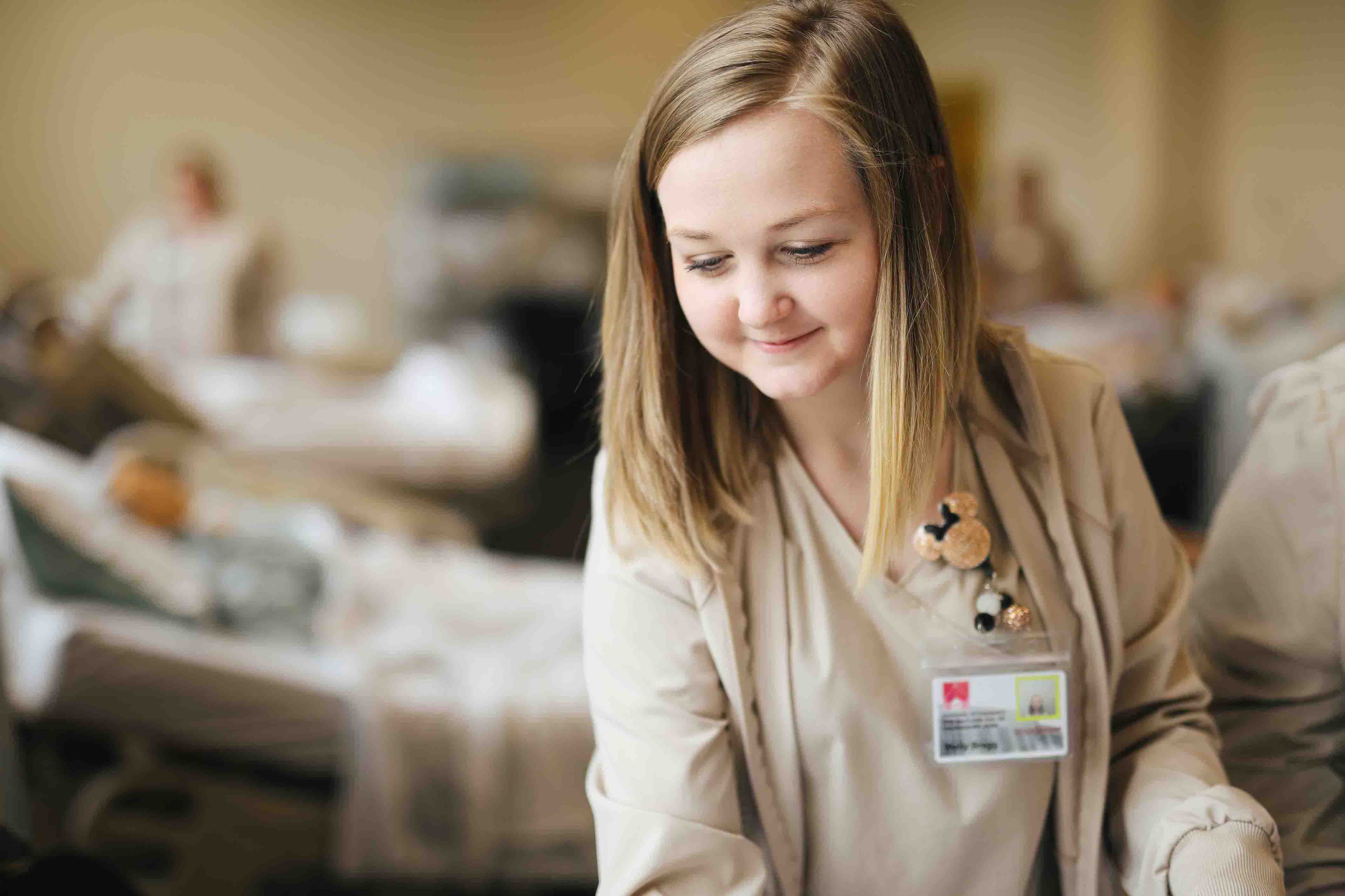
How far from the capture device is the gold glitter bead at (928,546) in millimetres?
1051

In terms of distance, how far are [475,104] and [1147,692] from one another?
8.05 metres

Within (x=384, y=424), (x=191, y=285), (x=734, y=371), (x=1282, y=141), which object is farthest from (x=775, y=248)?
(x=191, y=285)

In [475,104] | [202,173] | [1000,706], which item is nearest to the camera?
[1000,706]

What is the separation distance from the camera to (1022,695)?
3.34ft

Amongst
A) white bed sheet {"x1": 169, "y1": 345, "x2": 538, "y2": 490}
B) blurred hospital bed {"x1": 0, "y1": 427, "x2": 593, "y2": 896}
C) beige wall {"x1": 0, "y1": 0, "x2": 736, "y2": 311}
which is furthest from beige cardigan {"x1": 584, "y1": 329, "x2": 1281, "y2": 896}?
beige wall {"x1": 0, "y1": 0, "x2": 736, "y2": 311}

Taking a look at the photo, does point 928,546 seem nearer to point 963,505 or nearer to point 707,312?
point 963,505

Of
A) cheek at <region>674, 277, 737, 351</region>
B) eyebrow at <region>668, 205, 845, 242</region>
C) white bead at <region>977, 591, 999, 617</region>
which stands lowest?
white bead at <region>977, 591, 999, 617</region>

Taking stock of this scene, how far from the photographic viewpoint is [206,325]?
536cm

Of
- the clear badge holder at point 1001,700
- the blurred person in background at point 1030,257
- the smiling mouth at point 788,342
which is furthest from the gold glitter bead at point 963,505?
the blurred person in background at point 1030,257

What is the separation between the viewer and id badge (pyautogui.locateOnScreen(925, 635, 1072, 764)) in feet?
3.31

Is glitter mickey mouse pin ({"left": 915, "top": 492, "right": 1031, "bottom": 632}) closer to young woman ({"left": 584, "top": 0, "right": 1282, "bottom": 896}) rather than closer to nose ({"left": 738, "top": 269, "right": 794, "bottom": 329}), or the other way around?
young woman ({"left": 584, "top": 0, "right": 1282, "bottom": 896})

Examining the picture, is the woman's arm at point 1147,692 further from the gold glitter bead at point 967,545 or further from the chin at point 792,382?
the chin at point 792,382

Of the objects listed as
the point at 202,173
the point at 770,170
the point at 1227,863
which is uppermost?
the point at 202,173

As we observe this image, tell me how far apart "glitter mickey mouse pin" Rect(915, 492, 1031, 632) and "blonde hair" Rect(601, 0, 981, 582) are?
0.12 feet
